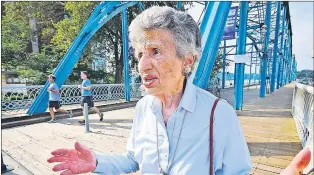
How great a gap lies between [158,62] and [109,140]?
3690mm

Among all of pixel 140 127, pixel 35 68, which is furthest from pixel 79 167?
pixel 35 68

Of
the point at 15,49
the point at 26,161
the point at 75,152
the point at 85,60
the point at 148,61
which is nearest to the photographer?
the point at 148,61

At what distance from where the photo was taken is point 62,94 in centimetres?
1174

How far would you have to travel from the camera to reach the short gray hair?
3.67 feet

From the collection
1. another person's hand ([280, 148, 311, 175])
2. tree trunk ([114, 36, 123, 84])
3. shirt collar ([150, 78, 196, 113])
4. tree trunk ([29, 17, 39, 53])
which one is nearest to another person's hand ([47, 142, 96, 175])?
shirt collar ([150, 78, 196, 113])

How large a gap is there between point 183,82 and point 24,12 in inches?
736

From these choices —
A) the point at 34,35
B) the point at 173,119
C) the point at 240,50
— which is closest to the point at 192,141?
the point at 173,119

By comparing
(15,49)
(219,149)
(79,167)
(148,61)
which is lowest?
(79,167)

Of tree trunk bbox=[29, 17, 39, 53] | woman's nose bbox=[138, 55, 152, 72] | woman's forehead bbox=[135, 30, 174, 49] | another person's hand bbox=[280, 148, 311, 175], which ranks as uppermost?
tree trunk bbox=[29, 17, 39, 53]

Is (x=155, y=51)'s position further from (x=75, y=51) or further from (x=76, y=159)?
(x=75, y=51)

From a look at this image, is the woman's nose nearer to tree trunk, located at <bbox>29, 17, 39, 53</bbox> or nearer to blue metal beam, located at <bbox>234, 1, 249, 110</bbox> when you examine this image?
blue metal beam, located at <bbox>234, 1, 249, 110</bbox>

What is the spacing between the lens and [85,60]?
15945 millimetres

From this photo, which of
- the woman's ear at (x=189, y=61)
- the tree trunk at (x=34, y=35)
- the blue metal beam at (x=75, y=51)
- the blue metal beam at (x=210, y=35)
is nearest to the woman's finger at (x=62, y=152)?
the woman's ear at (x=189, y=61)

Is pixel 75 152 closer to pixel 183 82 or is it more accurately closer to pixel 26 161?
pixel 183 82
